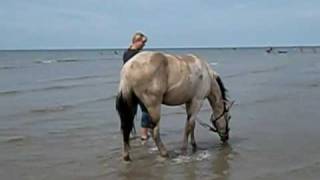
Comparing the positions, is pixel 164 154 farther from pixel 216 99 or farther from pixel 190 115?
pixel 216 99

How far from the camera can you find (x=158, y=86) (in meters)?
8.76

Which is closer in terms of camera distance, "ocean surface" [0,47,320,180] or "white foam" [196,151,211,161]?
"ocean surface" [0,47,320,180]

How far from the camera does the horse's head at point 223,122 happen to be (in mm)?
10547

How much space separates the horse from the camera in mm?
8656

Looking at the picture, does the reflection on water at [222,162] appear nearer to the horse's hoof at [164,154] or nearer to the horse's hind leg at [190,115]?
the horse's hind leg at [190,115]

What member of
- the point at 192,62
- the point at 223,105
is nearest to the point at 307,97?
the point at 223,105

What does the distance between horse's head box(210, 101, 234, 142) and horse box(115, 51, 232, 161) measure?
2.69ft

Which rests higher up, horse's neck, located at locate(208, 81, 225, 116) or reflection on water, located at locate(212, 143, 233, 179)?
horse's neck, located at locate(208, 81, 225, 116)

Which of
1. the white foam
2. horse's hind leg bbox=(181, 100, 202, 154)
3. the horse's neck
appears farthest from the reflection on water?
the horse's neck

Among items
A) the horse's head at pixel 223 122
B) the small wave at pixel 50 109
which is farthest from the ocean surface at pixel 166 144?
the horse's head at pixel 223 122

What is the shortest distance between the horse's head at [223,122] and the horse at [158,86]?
2.69 feet

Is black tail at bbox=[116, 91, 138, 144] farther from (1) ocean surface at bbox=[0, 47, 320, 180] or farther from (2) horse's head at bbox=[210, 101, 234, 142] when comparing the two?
(2) horse's head at bbox=[210, 101, 234, 142]

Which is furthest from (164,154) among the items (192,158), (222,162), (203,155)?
(222,162)

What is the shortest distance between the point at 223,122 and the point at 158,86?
236 centimetres
